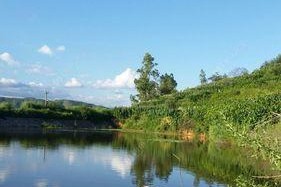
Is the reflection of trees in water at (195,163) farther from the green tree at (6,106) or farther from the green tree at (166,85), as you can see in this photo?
the green tree at (166,85)

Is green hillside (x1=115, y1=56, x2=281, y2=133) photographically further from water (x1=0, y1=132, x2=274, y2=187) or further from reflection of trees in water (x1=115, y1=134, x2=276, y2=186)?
water (x1=0, y1=132, x2=274, y2=187)

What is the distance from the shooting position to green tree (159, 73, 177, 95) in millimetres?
115000

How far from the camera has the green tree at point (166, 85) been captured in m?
115

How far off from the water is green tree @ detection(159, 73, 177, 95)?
6013 cm

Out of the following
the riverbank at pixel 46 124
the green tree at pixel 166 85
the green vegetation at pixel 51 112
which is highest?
the green tree at pixel 166 85

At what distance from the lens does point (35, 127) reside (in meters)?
79.8

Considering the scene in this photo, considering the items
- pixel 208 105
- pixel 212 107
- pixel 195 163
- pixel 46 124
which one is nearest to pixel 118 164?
pixel 195 163

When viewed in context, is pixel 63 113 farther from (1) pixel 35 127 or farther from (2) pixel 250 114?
(2) pixel 250 114

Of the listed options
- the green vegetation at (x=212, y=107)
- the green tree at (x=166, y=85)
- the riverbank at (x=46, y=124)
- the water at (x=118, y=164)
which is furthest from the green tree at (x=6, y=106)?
the green tree at (x=166, y=85)

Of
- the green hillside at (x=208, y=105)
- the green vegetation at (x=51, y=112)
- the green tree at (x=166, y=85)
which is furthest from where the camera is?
the green tree at (x=166, y=85)

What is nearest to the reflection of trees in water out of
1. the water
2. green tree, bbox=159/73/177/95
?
the water

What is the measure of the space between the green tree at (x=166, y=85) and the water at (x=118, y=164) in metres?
60.1

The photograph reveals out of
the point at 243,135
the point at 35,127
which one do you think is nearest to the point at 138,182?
the point at 243,135

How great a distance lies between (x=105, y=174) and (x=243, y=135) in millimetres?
26220
